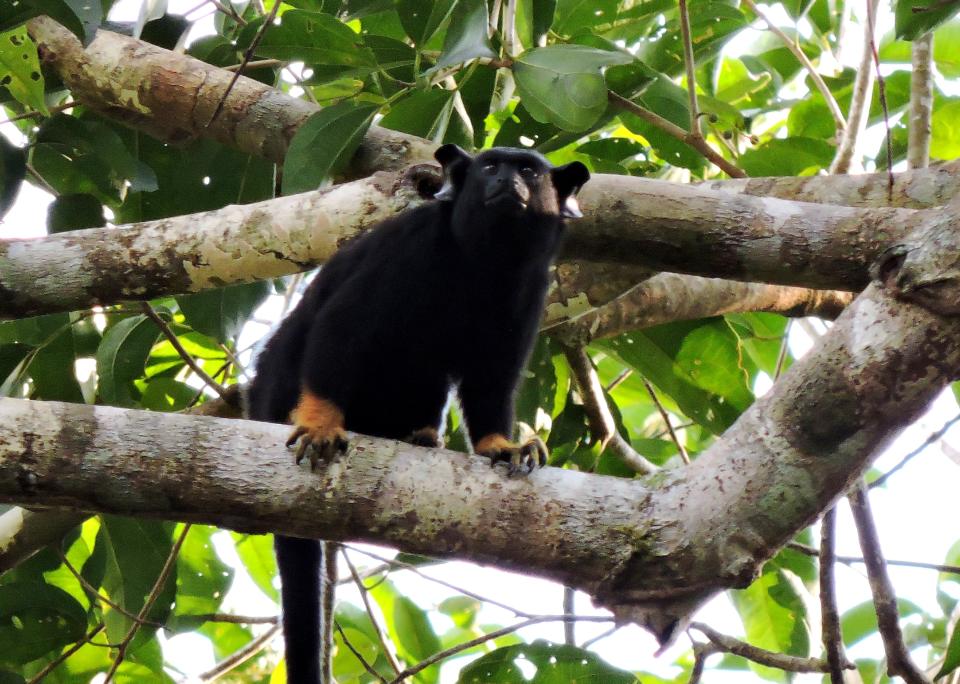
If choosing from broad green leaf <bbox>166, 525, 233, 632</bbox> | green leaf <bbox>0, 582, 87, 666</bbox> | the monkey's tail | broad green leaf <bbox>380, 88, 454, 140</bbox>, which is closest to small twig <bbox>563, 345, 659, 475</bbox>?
broad green leaf <bbox>380, 88, 454, 140</bbox>

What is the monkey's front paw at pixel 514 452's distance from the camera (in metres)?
2.78

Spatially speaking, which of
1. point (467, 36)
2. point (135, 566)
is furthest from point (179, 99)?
point (135, 566)

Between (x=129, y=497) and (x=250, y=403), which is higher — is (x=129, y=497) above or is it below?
below

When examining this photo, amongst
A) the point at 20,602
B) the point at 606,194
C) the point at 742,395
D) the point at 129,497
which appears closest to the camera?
the point at 129,497

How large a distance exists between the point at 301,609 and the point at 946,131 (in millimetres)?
3224

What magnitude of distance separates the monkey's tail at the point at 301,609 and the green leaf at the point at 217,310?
873 mm

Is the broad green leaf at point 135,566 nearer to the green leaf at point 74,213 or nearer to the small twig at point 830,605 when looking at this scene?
the green leaf at point 74,213

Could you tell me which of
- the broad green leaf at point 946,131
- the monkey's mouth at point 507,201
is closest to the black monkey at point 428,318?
the monkey's mouth at point 507,201

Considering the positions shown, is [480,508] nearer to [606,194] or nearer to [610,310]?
[606,194]

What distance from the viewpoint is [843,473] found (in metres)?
2.50

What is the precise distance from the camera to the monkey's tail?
346 centimetres

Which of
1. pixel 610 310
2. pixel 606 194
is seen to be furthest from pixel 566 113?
pixel 610 310

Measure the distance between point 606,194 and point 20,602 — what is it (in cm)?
257

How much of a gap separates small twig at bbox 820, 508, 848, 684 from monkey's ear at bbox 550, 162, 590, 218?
46.8 inches
